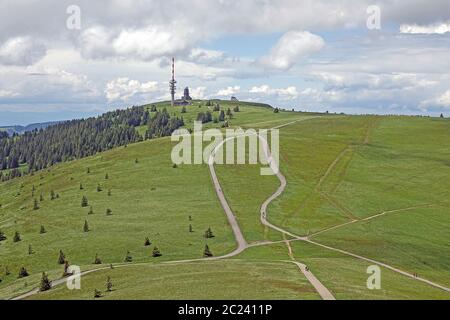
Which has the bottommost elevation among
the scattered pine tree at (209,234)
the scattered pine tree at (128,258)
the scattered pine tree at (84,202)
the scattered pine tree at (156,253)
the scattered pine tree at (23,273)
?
the scattered pine tree at (23,273)

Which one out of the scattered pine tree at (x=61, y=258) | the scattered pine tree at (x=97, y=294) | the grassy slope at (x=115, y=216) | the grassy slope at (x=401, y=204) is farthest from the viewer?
→ the grassy slope at (x=115, y=216)

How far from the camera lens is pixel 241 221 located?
112562 millimetres

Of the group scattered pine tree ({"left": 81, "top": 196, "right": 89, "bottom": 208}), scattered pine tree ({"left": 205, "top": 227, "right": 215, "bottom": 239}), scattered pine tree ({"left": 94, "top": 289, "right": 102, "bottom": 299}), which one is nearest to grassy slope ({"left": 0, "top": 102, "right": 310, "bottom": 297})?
scattered pine tree ({"left": 205, "top": 227, "right": 215, "bottom": 239})

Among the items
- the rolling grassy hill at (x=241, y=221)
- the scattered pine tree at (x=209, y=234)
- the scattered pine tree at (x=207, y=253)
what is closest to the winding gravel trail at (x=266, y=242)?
the rolling grassy hill at (x=241, y=221)

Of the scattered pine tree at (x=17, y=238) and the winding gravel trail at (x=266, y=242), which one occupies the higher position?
the winding gravel trail at (x=266, y=242)

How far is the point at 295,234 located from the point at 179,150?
86262 millimetres

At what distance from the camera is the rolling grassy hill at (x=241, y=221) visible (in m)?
61.7

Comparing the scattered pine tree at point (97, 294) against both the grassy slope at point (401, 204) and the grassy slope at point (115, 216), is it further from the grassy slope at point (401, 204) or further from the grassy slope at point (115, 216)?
the grassy slope at point (401, 204)

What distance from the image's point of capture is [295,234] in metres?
105

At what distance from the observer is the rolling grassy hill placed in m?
61.7

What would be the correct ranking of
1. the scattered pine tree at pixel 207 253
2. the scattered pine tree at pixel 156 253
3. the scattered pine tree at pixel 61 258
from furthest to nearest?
the scattered pine tree at pixel 61 258
the scattered pine tree at pixel 156 253
the scattered pine tree at pixel 207 253

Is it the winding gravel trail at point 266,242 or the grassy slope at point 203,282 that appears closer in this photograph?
the grassy slope at point 203,282

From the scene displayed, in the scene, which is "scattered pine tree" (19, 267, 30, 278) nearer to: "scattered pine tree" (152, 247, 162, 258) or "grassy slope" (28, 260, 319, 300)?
"scattered pine tree" (152, 247, 162, 258)
